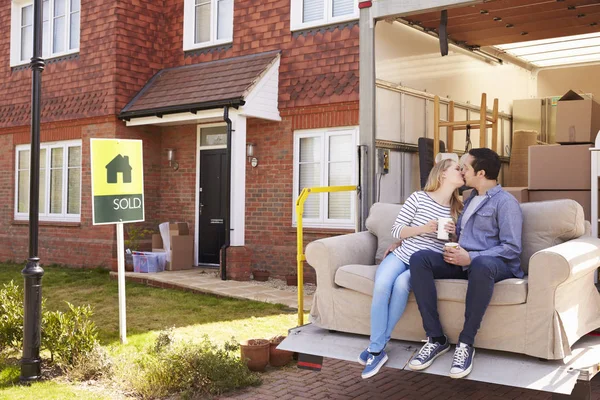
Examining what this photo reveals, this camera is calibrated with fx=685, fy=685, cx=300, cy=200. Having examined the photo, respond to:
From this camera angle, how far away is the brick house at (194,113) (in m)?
10.8

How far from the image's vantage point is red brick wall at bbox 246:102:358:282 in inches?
437

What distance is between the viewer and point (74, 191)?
13695mm

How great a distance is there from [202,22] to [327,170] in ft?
13.6

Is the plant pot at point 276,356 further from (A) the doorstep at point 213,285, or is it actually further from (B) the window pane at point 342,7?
(B) the window pane at point 342,7

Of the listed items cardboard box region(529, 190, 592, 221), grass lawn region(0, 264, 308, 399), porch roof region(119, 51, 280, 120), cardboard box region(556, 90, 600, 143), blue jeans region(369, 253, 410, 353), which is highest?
porch roof region(119, 51, 280, 120)

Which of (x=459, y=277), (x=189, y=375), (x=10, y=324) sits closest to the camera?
(x=459, y=277)

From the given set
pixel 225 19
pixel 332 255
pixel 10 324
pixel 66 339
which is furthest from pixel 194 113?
pixel 332 255

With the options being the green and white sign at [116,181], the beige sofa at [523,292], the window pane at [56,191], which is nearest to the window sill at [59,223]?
the window pane at [56,191]

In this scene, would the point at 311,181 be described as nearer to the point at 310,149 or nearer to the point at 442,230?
the point at 310,149

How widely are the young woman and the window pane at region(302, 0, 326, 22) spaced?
6654 millimetres

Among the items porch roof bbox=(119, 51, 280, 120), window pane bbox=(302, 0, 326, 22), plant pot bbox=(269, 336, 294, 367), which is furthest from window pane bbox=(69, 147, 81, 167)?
plant pot bbox=(269, 336, 294, 367)

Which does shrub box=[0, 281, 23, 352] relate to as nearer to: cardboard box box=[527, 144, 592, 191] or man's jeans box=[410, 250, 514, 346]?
man's jeans box=[410, 250, 514, 346]

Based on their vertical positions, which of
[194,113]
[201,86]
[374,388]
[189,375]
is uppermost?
[201,86]

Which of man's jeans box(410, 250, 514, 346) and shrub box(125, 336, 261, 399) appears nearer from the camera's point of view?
man's jeans box(410, 250, 514, 346)
